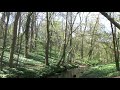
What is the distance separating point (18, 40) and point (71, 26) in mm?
3228

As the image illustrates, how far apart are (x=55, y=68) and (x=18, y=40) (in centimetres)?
253

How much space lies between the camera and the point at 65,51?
12531mm

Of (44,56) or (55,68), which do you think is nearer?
(55,68)

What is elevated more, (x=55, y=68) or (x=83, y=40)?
(x=83, y=40)
